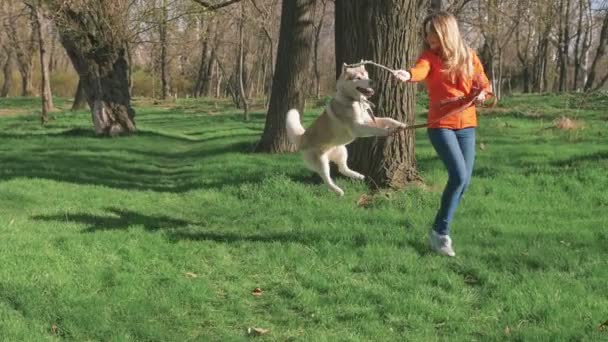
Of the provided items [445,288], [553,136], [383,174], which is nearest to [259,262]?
[445,288]

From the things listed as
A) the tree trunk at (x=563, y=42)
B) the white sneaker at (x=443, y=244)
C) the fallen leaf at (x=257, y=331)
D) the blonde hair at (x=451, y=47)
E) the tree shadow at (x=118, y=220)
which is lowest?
the fallen leaf at (x=257, y=331)

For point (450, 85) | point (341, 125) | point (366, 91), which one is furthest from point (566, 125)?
point (366, 91)

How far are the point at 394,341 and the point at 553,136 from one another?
33.0 feet

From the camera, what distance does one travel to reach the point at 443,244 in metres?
6.25

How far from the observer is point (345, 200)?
27.4 ft

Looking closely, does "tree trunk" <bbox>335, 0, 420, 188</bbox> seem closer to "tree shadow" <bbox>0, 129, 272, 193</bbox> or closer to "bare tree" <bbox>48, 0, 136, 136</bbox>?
"tree shadow" <bbox>0, 129, 272, 193</bbox>

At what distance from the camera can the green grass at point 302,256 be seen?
191 inches

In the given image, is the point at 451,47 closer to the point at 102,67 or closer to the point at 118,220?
the point at 118,220

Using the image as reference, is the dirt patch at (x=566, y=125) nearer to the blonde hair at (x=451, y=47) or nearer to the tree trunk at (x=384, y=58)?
the tree trunk at (x=384, y=58)

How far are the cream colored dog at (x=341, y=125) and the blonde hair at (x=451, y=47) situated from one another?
2.27 feet

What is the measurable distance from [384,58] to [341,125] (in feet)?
8.16

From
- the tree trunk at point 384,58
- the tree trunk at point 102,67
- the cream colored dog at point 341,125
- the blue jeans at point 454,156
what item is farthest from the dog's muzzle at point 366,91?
the tree trunk at point 102,67

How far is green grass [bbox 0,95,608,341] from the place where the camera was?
484 centimetres

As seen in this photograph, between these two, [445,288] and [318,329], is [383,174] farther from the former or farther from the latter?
Result: [318,329]
